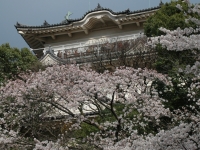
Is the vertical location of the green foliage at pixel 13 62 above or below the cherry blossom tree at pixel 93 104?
above

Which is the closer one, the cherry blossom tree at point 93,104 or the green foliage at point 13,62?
the cherry blossom tree at point 93,104

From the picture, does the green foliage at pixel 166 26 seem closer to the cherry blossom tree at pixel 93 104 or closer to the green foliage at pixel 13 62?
the cherry blossom tree at pixel 93 104

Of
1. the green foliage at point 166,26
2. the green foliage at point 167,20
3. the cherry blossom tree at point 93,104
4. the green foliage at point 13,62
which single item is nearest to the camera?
the cherry blossom tree at point 93,104

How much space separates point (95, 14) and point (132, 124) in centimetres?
1006

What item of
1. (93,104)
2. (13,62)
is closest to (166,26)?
(93,104)

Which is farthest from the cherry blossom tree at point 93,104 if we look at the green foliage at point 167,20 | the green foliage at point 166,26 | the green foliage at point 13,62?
the green foliage at point 13,62

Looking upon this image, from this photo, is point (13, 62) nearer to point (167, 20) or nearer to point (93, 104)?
point (93, 104)

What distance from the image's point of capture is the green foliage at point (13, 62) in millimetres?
14477

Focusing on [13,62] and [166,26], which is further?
[13,62]

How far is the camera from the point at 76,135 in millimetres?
10469

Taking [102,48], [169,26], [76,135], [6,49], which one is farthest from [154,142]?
[6,49]

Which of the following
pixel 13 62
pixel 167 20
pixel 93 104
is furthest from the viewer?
pixel 13 62

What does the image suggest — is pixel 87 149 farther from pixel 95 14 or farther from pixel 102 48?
pixel 95 14

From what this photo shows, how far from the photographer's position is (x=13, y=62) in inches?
587
